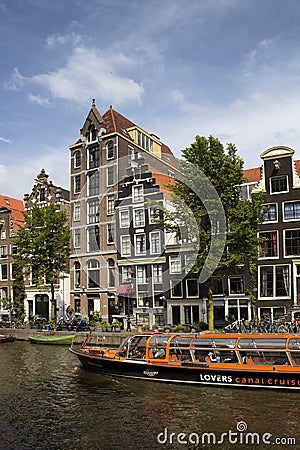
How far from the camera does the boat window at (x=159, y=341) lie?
23.4 metres

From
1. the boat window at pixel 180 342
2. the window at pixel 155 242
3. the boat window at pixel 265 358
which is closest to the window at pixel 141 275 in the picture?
the window at pixel 155 242

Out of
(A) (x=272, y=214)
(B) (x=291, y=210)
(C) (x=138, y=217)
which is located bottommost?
Result: (A) (x=272, y=214)

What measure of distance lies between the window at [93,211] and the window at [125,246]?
17.2ft

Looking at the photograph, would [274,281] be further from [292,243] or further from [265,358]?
[265,358]

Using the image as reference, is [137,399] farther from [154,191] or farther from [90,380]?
[154,191]

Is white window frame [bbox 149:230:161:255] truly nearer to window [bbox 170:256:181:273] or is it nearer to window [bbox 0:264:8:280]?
window [bbox 170:256:181:273]

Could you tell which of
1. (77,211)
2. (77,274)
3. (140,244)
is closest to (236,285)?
(140,244)

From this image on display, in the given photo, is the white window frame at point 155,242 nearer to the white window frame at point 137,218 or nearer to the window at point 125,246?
the white window frame at point 137,218

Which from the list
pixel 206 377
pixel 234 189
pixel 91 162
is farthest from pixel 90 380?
pixel 91 162

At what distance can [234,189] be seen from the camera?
34969mm

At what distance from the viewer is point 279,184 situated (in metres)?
39.1

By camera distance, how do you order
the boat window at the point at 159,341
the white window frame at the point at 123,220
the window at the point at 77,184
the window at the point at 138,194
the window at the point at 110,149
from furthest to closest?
the window at the point at 77,184 < the window at the point at 110,149 < the white window frame at the point at 123,220 < the window at the point at 138,194 < the boat window at the point at 159,341

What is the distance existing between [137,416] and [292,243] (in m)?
24.3

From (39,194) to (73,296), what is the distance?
46.2ft
